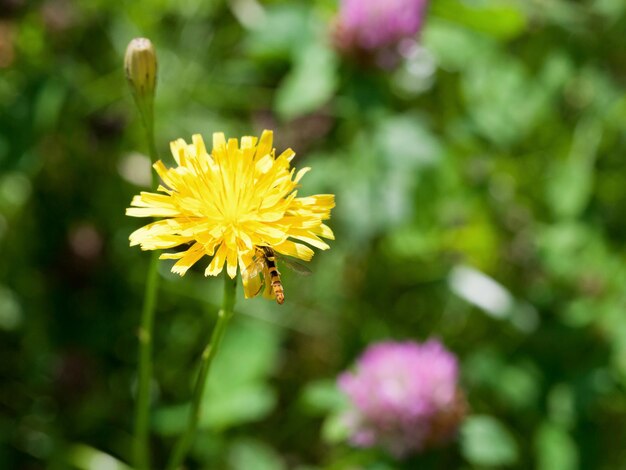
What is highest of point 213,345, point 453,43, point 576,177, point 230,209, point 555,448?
point 453,43

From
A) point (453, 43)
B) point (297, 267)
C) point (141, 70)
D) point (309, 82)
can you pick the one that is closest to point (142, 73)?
point (141, 70)

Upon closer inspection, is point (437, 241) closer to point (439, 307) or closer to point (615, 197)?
point (439, 307)

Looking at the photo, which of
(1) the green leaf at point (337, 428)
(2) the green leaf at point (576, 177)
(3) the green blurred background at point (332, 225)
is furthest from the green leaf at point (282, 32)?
(1) the green leaf at point (337, 428)

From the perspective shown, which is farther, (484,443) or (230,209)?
(484,443)

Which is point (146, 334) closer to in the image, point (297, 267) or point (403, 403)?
point (297, 267)

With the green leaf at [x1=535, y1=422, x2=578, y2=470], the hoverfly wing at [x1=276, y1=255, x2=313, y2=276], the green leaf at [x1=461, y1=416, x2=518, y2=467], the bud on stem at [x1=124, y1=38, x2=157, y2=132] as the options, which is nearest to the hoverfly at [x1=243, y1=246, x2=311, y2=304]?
the hoverfly wing at [x1=276, y1=255, x2=313, y2=276]

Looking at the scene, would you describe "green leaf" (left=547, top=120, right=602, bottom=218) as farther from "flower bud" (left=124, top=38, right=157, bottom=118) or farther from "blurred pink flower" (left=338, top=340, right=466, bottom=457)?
"flower bud" (left=124, top=38, right=157, bottom=118)

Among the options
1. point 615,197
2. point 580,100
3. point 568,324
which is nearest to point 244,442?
point 568,324

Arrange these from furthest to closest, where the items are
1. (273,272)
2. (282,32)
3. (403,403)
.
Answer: (282,32) → (403,403) → (273,272)
